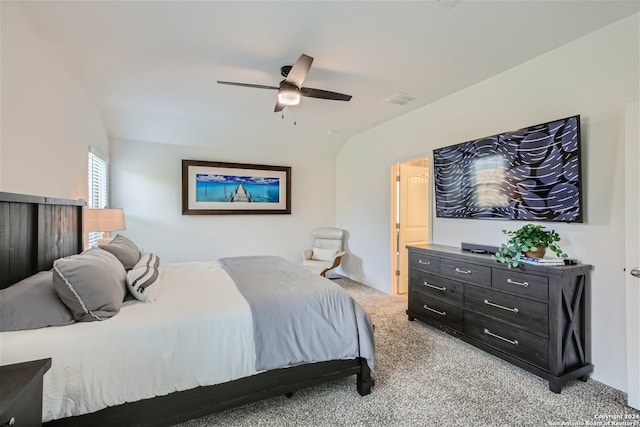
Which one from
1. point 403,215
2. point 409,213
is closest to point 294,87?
point 403,215

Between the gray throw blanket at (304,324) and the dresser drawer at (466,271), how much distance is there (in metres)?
1.29

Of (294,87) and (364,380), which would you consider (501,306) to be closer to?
(364,380)

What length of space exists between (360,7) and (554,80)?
6.25 ft

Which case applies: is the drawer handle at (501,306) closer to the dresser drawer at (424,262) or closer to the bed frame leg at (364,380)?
the dresser drawer at (424,262)

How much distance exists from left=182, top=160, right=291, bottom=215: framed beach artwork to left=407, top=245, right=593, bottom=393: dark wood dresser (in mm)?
3356

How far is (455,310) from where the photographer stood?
3027 mm

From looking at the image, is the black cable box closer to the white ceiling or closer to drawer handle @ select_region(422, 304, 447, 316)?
drawer handle @ select_region(422, 304, 447, 316)

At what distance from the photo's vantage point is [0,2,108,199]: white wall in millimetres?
1907

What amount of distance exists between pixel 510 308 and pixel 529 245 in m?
0.56

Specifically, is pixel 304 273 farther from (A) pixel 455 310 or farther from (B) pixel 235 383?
(A) pixel 455 310

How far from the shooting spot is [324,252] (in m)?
5.45

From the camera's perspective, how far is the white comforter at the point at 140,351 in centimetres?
149

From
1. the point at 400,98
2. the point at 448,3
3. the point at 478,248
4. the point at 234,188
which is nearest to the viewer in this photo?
the point at 448,3

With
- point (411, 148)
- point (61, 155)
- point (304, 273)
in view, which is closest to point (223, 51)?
point (61, 155)
